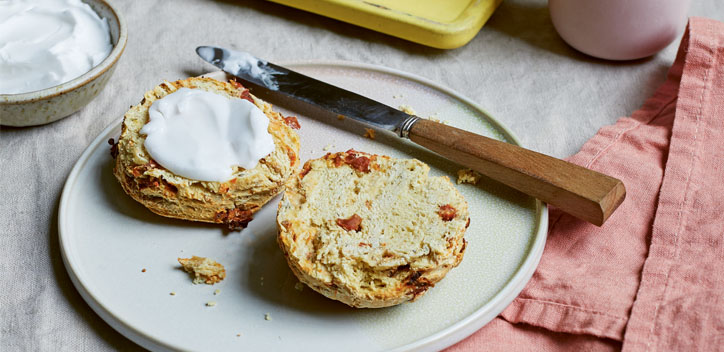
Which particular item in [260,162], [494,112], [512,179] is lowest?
[494,112]

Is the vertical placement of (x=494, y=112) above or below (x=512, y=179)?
below

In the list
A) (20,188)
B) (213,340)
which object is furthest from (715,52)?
(20,188)

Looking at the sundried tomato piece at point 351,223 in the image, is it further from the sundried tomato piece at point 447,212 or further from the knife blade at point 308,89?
the knife blade at point 308,89

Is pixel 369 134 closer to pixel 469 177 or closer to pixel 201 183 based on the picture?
pixel 469 177

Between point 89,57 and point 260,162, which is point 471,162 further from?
point 89,57

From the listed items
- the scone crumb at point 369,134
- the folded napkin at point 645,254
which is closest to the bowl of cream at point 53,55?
the scone crumb at point 369,134

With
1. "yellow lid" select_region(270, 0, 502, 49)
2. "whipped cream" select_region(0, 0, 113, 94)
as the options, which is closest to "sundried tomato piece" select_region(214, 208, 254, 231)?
"whipped cream" select_region(0, 0, 113, 94)

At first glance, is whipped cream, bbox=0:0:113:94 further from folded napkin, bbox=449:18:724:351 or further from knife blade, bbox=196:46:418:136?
folded napkin, bbox=449:18:724:351
